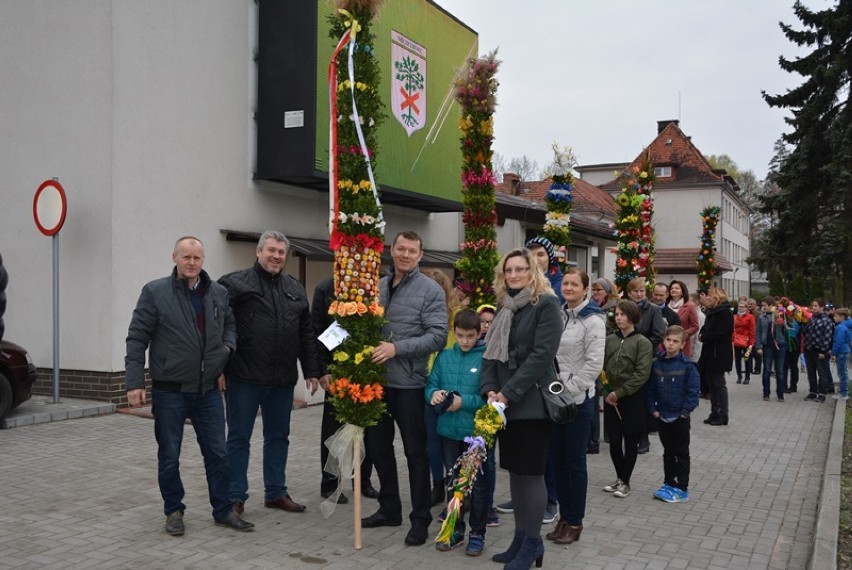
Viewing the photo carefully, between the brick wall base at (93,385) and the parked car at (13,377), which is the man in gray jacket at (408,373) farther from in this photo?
the brick wall base at (93,385)

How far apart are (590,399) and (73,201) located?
7.66 m

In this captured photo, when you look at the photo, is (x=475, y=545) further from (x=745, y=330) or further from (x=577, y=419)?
(x=745, y=330)

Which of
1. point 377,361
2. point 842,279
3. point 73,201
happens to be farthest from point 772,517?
point 842,279

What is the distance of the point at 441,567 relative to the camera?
16.0ft

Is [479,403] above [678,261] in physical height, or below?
below

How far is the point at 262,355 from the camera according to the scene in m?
5.79

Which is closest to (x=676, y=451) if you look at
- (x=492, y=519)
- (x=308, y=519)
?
(x=492, y=519)

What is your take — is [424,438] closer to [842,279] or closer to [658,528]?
[658,528]

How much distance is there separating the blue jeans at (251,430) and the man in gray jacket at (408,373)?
816 mm

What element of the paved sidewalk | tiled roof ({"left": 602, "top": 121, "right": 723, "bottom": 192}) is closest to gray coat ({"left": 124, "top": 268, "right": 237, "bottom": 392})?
the paved sidewalk

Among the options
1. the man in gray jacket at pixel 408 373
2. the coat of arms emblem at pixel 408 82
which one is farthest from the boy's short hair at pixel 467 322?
the coat of arms emblem at pixel 408 82

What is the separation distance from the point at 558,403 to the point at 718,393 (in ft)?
24.3

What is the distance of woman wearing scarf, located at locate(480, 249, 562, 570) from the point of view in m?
4.66

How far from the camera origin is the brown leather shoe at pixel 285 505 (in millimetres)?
6055
